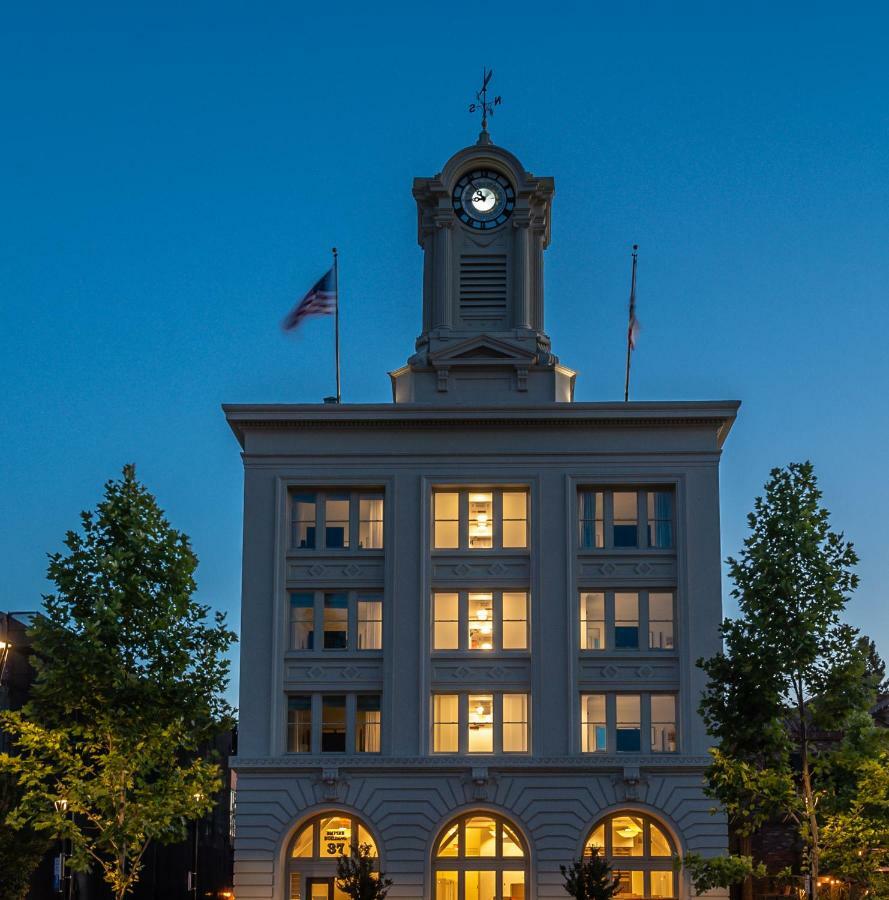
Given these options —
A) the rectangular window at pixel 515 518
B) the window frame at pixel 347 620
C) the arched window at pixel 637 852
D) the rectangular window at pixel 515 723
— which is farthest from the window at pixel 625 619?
the window frame at pixel 347 620

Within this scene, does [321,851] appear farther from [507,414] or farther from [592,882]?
[507,414]

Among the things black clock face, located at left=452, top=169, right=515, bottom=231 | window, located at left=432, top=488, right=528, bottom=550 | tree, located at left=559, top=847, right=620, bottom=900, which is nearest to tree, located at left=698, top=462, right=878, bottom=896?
tree, located at left=559, top=847, right=620, bottom=900

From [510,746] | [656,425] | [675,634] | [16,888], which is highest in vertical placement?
[656,425]

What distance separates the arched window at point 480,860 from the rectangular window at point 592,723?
14.2 ft

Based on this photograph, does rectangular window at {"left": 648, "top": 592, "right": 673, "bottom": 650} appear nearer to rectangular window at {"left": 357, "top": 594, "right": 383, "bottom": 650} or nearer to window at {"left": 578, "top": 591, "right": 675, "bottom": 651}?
window at {"left": 578, "top": 591, "right": 675, "bottom": 651}

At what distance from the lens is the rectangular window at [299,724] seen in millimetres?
60219

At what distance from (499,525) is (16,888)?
2278 centimetres

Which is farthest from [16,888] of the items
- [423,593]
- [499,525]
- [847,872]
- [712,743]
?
[847,872]

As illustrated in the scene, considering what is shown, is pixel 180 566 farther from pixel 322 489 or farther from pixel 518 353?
pixel 518 353

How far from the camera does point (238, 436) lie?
63.7 metres

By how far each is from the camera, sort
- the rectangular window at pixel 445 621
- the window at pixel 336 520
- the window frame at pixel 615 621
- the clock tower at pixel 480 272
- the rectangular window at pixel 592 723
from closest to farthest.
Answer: the rectangular window at pixel 592 723 < the window frame at pixel 615 621 < the rectangular window at pixel 445 621 < the window at pixel 336 520 < the clock tower at pixel 480 272

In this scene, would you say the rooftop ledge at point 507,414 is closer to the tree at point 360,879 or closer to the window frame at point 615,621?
the window frame at point 615,621

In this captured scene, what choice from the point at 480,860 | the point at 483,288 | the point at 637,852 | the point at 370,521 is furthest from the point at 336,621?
the point at 483,288

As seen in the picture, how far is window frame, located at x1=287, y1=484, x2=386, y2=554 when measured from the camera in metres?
62.0
